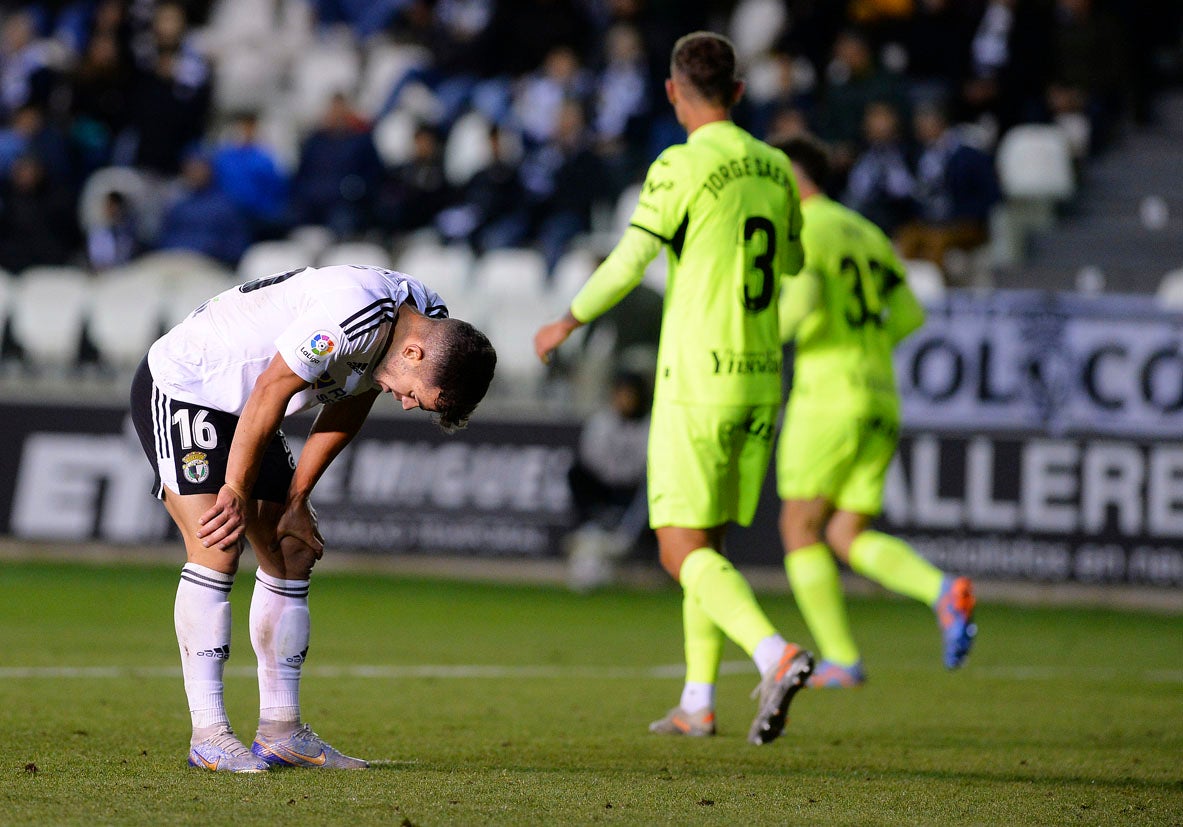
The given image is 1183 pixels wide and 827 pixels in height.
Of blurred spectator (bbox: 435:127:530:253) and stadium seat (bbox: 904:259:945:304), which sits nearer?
stadium seat (bbox: 904:259:945:304)

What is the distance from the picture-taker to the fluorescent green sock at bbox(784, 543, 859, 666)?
27.3 feet

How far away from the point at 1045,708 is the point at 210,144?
48.5 ft

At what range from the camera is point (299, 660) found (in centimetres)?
547

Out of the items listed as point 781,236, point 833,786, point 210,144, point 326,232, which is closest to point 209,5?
point 210,144

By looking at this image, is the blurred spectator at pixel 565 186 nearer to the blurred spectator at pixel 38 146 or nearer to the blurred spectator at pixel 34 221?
the blurred spectator at pixel 34 221

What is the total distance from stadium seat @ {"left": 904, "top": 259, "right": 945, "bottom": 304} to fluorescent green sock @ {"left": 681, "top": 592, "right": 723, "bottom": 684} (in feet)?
24.0

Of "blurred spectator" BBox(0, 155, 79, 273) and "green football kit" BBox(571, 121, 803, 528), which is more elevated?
"blurred spectator" BBox(0, 155, 79, 273)

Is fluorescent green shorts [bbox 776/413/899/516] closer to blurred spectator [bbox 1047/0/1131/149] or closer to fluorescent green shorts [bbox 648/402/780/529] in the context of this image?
fluorescent green shorts [bbox 648/402/780/529]

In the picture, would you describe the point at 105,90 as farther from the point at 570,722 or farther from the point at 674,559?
the point at 674,559

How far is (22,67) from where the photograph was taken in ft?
65.1

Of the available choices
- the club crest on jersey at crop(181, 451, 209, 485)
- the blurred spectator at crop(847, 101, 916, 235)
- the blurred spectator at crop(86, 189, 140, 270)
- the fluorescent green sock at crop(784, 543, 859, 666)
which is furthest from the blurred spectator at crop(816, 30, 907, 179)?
the club crest on jersey at crop(181, 451, 209, 485)

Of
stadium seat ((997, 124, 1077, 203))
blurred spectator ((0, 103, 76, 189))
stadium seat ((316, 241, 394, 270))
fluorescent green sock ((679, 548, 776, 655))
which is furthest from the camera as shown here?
blurred spectator ((0, 103, 76, 189))

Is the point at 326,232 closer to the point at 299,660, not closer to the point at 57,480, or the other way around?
the point at 57,480

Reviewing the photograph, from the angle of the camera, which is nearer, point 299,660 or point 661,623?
point 299,660
